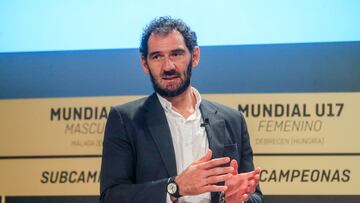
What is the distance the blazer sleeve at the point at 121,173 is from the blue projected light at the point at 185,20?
1.27m

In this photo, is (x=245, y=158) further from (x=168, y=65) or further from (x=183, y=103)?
(x=168, y=65)

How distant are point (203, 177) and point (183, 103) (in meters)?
0.47

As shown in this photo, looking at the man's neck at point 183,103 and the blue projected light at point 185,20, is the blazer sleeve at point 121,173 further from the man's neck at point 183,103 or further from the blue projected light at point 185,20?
the blue projected light at point 185,20

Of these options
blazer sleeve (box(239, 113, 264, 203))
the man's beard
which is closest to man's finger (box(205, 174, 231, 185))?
blazer sleeve (box(239, 113, 264, 203))

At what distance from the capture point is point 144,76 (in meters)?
3.06

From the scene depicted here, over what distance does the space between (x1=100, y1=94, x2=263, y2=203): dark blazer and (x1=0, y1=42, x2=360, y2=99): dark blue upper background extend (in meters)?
1.11

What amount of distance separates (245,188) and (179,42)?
1.97ft

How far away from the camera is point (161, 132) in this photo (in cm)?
180

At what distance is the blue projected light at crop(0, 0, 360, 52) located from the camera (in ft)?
9.52

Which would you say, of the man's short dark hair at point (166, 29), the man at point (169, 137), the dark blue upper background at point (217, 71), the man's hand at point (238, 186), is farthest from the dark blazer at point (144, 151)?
the dark blue upper background at point (217, 71)

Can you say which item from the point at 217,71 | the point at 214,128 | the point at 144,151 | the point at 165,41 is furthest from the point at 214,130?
the point at 217,71

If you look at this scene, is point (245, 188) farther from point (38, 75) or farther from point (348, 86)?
point (38, 75)

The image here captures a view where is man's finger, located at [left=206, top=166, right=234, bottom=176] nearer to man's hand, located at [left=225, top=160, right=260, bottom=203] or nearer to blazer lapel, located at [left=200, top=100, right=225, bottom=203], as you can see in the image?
man's hand, located at [left=225, top=160, right=260, bottom=203]

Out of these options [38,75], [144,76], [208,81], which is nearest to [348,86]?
[208,81]
